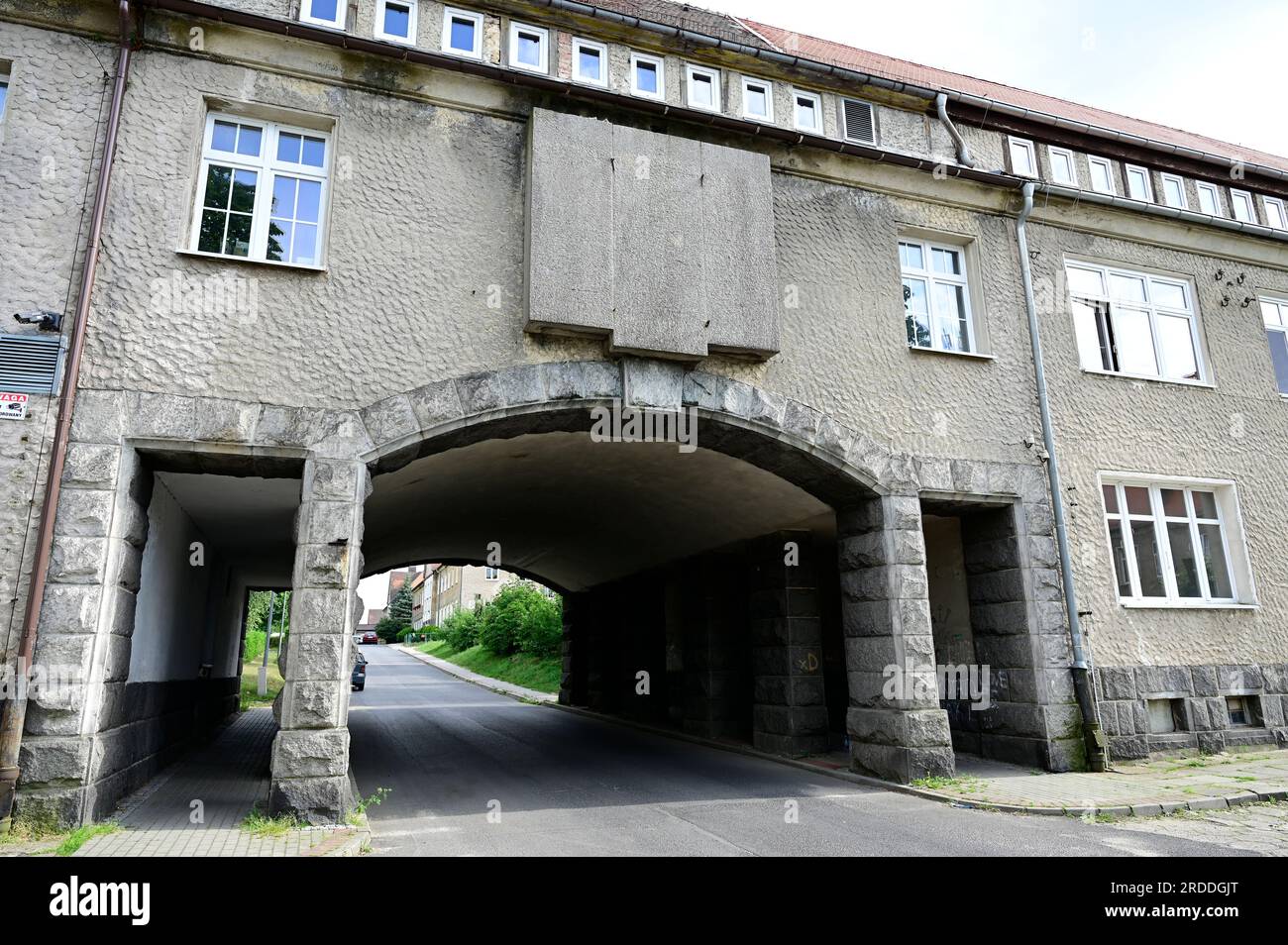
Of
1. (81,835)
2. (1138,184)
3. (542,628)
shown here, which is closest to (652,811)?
(81,835)

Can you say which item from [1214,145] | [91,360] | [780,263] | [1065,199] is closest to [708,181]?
[780,263]

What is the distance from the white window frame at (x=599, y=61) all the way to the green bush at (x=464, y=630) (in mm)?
40724

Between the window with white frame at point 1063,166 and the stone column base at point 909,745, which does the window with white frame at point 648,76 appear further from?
the stone column base at point 909,745

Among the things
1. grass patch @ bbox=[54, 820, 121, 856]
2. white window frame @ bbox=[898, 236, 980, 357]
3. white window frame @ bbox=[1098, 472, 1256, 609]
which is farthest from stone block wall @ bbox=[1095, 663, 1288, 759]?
grass patch @ bbox=[54, 820, 121, 856]

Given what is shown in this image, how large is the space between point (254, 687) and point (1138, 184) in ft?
98.0

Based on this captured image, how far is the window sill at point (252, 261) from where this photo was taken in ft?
27.8

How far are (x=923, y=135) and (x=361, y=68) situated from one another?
7.91m

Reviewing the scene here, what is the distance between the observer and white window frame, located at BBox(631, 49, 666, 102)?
11.2 meters

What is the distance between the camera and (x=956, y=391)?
37.8 feet

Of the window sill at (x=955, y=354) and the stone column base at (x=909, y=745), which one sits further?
the window sill at (x=955, y=354)

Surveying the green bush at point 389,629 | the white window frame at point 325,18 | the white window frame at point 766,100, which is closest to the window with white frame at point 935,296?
the white window frame at point 766,100

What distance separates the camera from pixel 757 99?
11.8m

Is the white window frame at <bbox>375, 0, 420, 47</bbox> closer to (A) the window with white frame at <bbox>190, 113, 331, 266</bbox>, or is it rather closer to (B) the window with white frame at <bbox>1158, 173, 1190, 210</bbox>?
(A) the window with white frame at <bbox>190, 113, 331, 266</bbox>

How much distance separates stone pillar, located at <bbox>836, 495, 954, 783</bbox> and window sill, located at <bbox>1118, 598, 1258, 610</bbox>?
11.3ft
